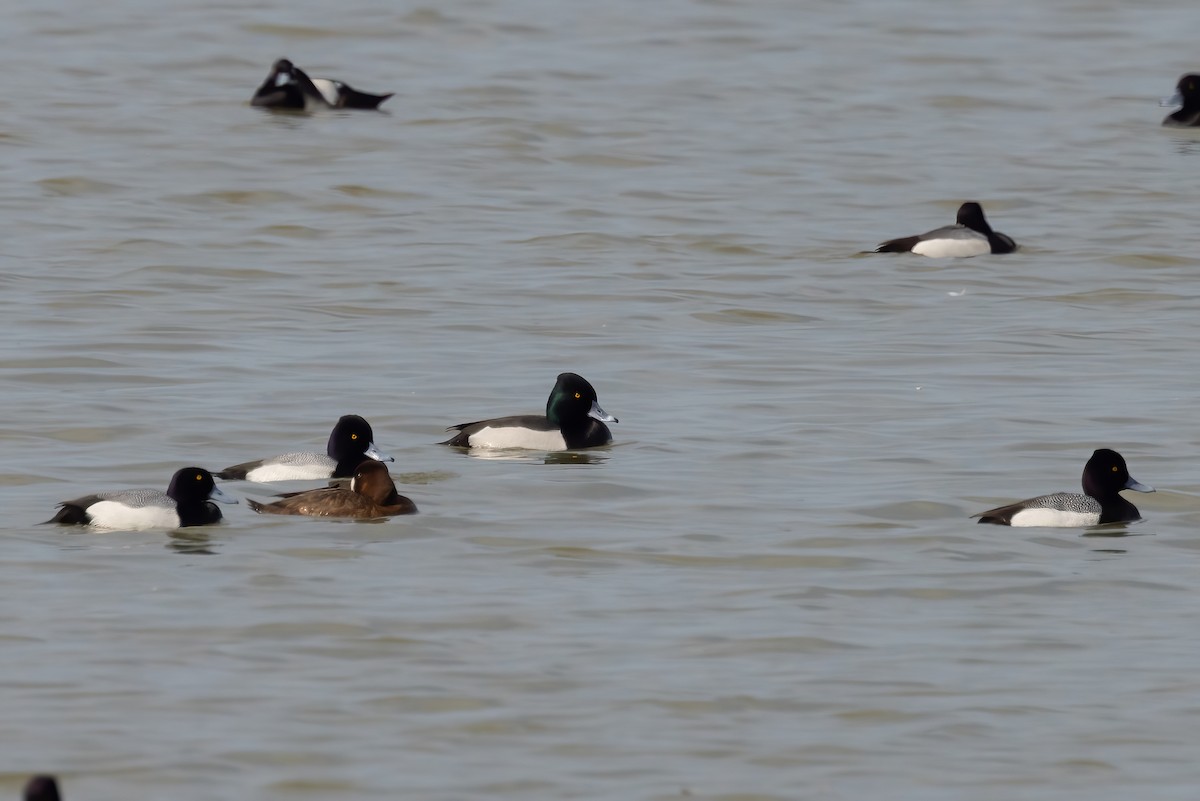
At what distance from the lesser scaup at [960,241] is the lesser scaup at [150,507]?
11.7 m

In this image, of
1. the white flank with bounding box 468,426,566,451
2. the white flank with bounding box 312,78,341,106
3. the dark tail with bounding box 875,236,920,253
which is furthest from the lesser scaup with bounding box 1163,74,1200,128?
the white flank with bounding box 468,426,566,451

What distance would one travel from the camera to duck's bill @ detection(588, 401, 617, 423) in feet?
48.7

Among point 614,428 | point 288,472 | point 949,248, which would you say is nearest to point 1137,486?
point 614,428

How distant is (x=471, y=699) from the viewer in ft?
30.5

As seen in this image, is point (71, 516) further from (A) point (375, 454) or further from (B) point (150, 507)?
(A) point (375, 454)

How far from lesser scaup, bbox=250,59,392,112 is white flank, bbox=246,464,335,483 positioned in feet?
60.2

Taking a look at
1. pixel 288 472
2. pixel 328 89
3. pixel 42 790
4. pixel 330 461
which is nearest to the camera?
pixel 42 790

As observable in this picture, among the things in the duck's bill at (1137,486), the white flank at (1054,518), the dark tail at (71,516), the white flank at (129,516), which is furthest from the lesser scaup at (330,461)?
the duck's bill at (1137,486)

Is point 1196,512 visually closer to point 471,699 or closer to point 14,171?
point 471,699

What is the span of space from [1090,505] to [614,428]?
3.84 metres

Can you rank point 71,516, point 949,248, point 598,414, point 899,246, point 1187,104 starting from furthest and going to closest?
1. point 1187,104
2. point 899,246
3. point 949,248
4. point 598,414
5. point 71,516

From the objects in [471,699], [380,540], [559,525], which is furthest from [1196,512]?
[471,699]

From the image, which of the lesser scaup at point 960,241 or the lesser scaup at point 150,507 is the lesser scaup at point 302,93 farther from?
the lesser scaup at point 150,507

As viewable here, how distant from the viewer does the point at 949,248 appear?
22.5 metres
